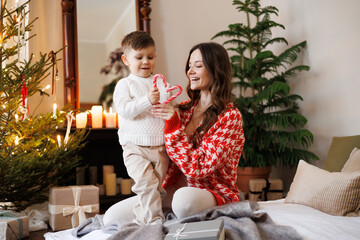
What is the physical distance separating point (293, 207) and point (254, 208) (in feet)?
1.03

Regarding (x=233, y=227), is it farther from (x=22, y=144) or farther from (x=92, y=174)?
(x=92, y=174)

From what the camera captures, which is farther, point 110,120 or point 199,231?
point 110,120

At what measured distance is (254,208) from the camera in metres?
1.79

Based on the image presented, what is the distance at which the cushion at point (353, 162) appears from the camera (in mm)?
2201

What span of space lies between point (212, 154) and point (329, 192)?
0.72 m

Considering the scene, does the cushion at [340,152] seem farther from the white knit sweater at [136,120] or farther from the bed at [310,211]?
the white knit sweater at [136,120]

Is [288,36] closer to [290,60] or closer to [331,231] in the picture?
[290,60]

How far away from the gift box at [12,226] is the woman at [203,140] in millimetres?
912

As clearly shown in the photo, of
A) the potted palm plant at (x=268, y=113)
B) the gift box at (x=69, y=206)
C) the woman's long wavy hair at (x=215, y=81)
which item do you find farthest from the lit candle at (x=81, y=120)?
the woman's long wavy hair at (x=215, y=81)

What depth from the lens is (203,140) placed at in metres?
1.82

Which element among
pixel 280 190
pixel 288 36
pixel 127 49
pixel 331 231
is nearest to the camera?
pixel 331 231

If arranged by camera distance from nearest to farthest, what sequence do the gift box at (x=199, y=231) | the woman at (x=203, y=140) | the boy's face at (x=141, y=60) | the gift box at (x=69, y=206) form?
the gift box at (x=199, y=231)
the woman at (x=203, y=140)
the boy's face at (x=141, y=60)
the gift box at (x=69, y=206)

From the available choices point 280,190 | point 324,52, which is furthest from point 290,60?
point 280,190

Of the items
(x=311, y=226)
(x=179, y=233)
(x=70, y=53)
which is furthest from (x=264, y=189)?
(x=179, y=233)
